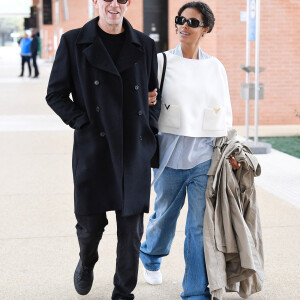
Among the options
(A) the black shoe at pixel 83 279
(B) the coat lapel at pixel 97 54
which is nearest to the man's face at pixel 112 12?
(B) the coat lapel at pixel 97 54

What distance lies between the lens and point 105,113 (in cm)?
375

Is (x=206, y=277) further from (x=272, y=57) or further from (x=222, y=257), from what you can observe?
(x=272, y=57)

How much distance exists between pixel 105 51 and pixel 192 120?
655 mm

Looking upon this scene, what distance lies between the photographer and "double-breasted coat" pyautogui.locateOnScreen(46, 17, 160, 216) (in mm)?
3746

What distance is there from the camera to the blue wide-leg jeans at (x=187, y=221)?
A: 4023 mm

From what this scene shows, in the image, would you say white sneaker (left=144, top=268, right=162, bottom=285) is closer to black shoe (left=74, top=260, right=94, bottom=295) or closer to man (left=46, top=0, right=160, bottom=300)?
black shoe (left=74, top=260, right=94, bottom=295)

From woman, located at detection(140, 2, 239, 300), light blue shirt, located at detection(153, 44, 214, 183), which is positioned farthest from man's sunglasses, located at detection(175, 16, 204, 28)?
light blue shirt, located at detection(153, 44, 214, 183)

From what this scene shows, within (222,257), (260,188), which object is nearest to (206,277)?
(222,257)

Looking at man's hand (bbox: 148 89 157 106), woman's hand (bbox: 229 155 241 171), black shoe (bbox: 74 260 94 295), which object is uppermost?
man's hand (bbox: 148 89 157 106)

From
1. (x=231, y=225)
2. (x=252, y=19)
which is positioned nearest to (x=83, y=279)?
(x=231, y=225)

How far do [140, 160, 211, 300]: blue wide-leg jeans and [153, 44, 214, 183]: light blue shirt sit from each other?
43mm

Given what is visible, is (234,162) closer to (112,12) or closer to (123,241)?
(123,241)

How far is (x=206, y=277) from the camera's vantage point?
4031 mm

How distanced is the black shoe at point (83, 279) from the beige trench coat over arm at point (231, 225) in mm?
723
